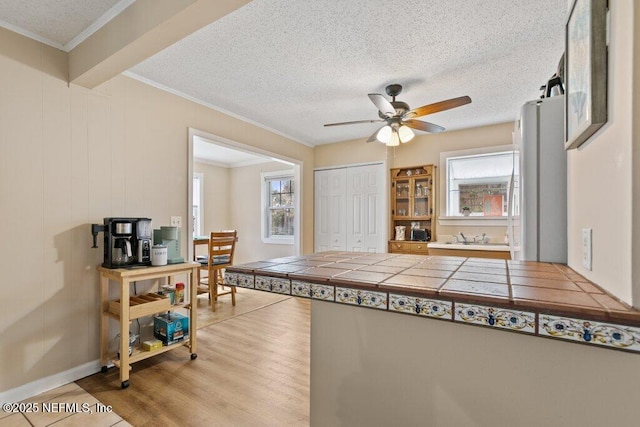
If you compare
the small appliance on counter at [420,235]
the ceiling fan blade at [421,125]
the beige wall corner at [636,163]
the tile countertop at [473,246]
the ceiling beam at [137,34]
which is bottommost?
the tile countertop at [473,246]

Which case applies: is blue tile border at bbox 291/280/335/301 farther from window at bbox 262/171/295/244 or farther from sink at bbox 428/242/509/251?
window at bbox 262/171/295/244

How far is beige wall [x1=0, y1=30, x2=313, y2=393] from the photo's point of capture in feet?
6.49

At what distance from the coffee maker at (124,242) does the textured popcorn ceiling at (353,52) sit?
4.25 ft

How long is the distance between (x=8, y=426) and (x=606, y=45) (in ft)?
10.3

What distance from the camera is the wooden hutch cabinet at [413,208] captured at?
4363mm

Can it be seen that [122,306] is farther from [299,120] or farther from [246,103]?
[299,120]

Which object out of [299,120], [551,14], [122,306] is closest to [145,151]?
[122,306]

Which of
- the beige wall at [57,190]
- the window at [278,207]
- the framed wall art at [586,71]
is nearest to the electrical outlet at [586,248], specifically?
the framed wall art at [586,71]

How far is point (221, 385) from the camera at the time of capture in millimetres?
2156

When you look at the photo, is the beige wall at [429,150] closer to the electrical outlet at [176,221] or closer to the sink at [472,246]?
the sink at [472,246]

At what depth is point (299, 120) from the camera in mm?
3871

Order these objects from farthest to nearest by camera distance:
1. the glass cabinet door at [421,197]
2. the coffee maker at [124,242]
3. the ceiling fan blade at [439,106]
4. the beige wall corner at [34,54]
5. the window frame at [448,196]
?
the glass cabinet door at [421,197] < the window frame at [448,196] < the ceiling fan blade at [439,106] < the coffee maker at [124,242] < the beige wall corner at [34,54]

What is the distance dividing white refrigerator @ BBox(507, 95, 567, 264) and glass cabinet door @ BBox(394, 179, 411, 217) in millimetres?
3084

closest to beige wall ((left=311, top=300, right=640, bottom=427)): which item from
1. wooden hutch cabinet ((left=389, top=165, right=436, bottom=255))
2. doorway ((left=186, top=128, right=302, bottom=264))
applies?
wooden hutch cabinet ((left=389, top=165, right=436, bottom=255))
